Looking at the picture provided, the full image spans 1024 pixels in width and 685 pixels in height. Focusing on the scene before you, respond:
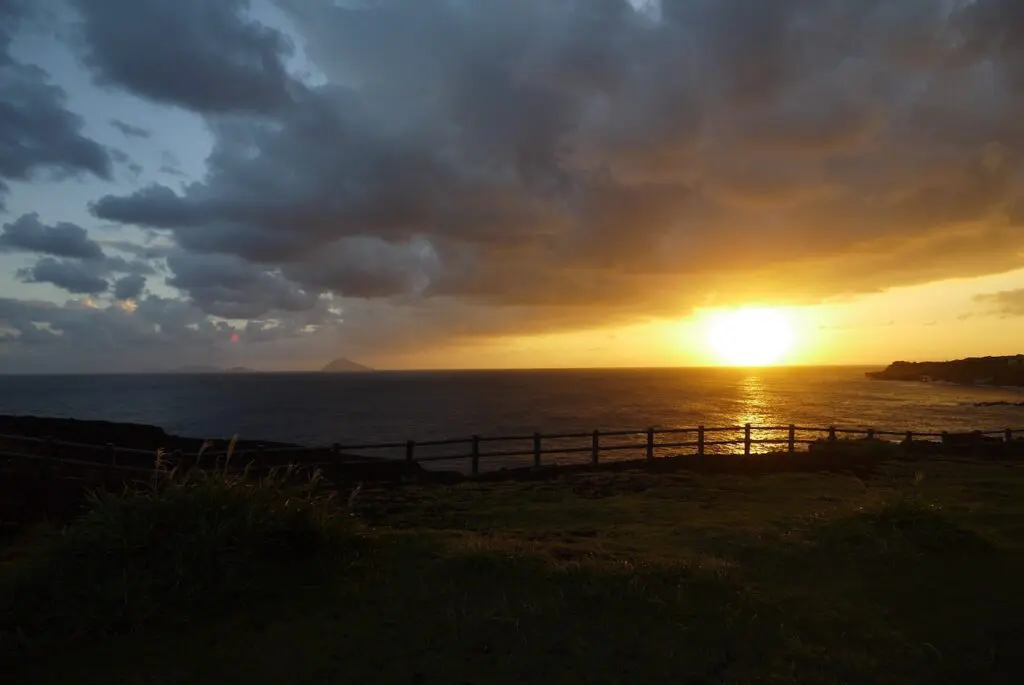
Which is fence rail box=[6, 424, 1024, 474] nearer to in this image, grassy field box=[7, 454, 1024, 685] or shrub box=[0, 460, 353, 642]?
shrub box=[0, 460, 353, 642]

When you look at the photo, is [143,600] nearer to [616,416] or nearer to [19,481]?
[19,481]

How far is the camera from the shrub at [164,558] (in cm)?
608

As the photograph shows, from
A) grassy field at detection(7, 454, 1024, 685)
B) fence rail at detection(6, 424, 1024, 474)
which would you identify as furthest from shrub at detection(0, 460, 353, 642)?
fence rail at detection(6, 424, 1024, 474)

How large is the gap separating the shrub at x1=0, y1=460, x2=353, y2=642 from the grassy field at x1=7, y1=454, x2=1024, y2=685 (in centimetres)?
14

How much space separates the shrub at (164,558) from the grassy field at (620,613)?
0.14 m

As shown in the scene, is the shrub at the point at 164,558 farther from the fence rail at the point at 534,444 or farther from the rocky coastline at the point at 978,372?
the rocky coastline at the point at 978,372

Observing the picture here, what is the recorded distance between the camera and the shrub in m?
6.08

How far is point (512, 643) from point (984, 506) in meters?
10.7

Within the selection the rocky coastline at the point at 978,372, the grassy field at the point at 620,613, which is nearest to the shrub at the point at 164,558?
the grassy field at the point at 620,613

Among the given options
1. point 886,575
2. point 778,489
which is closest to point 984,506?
point 778,489

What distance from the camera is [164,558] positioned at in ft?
21.9

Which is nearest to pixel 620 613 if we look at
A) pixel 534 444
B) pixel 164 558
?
pixel 164 558

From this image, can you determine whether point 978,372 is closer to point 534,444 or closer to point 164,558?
point 534,444

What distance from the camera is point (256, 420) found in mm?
73312
